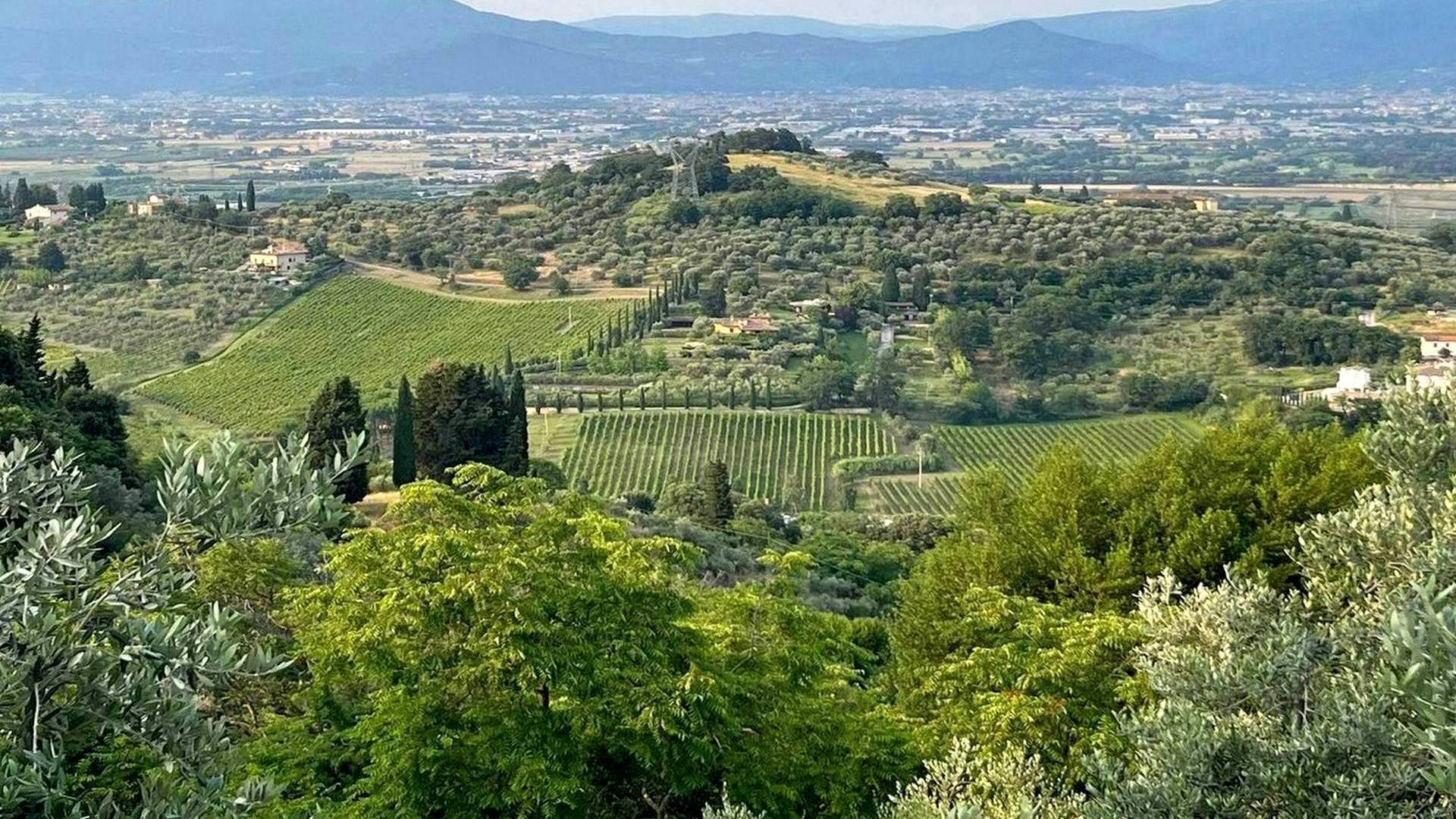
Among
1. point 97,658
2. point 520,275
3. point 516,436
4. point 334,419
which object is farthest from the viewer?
point 520,275

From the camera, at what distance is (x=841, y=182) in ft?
237

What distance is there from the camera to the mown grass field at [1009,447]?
1438 inches

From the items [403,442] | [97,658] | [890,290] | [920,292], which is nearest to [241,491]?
[97,658]

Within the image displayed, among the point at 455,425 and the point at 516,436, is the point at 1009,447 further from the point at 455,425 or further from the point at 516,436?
the point at 455,425

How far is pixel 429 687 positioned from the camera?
9.60m

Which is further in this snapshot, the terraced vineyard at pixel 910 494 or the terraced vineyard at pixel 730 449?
the terraced vineyard at pixel 730 449

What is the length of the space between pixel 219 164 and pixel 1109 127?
118 meters

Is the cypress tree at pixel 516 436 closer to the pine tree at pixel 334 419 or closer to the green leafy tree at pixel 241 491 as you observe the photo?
the pine tree at pixel 334 419

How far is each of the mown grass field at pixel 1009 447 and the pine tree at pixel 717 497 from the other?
5.78m

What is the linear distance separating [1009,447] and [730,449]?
8.51 metres

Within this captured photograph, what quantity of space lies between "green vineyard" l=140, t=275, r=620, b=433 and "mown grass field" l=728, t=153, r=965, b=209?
789 inches

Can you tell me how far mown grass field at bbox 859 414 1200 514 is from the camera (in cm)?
3653

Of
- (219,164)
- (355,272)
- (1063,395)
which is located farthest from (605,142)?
(1063,395)

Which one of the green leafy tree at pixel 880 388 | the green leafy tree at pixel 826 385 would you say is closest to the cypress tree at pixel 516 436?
the green leafy tree at pixel 826 385
